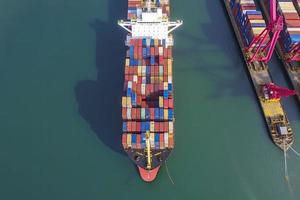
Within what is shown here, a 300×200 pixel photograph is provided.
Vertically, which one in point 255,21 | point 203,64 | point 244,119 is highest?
point 255,21

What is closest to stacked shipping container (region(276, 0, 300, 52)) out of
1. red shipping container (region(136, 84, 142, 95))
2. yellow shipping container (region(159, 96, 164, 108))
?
yellow shipping container (region(159, 96, 164, 108))

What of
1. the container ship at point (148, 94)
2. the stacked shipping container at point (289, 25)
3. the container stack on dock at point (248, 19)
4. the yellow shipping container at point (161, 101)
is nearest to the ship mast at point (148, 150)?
the container ship at point (148, 94)

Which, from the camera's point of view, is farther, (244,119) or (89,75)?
(89,75)

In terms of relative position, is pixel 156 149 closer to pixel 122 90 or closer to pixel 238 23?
pixel 122 90

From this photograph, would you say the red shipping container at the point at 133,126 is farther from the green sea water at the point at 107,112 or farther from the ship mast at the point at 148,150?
the green sea water at the point at 107,112

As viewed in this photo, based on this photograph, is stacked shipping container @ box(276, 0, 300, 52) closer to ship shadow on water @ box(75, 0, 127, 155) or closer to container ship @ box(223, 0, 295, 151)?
container ship @ box(223, 0, 295, 151)

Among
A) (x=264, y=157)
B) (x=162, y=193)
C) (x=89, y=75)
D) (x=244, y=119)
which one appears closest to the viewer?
(x=162, y=193)

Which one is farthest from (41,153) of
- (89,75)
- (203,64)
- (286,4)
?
(286,4)
